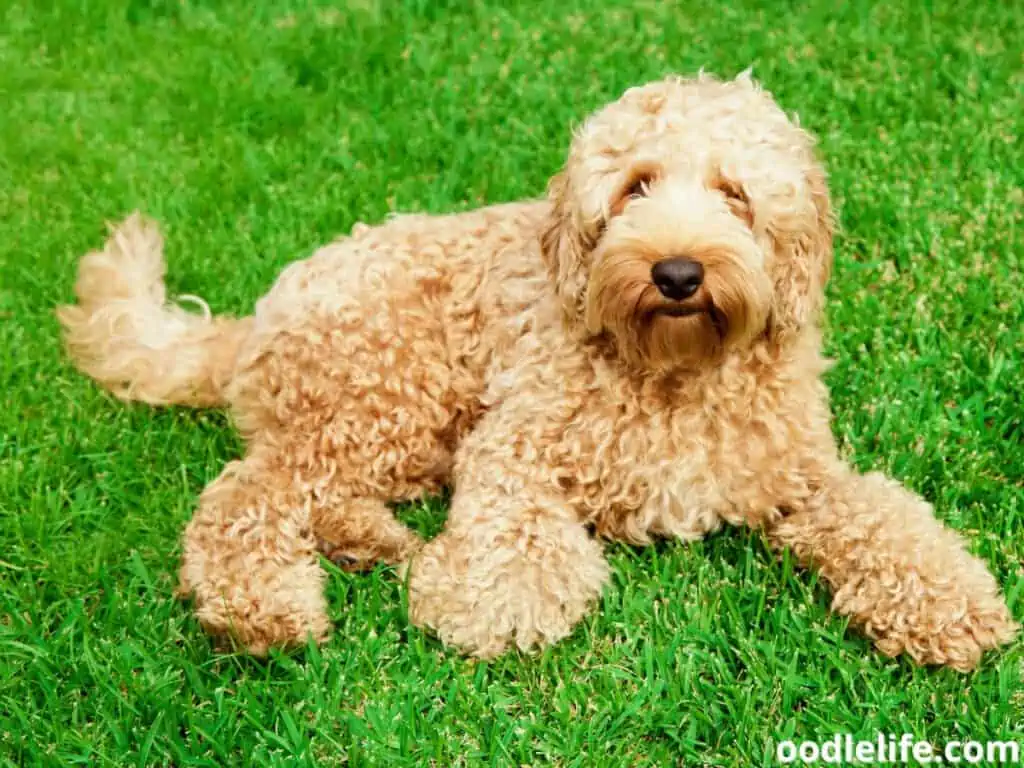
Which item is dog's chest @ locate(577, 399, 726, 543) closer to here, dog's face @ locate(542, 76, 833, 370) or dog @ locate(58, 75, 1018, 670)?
dog @ locate(58, 75, 1018, 670)

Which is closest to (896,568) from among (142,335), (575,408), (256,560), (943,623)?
(943,623)

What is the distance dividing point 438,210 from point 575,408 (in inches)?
70.5

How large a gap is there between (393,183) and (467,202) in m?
0.35

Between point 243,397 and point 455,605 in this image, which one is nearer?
point 455,605

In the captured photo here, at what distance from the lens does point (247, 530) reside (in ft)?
11.0

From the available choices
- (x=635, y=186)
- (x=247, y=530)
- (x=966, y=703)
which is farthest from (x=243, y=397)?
(x=966, y=703)

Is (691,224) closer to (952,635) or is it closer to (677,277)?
(677,277)

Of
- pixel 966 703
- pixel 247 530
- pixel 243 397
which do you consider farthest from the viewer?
pixel 243 397

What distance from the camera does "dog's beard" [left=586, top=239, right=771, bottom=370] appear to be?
9.42ft

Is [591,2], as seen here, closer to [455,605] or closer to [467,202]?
[467,202]

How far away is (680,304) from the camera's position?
2889 millimetres

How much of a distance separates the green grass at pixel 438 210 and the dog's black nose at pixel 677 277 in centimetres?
81

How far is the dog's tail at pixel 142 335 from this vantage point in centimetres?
391

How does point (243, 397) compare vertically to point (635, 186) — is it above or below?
below
